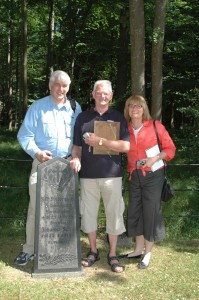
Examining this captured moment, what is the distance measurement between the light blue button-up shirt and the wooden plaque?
13.3 inches

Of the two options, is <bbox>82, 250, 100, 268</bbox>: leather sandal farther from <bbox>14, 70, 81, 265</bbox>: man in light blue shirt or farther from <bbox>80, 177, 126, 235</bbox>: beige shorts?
<bbox>14, 70, 81, 265</bbox>: man in light blue shirt

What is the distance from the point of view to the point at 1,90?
126 ft

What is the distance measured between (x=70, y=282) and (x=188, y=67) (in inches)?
639

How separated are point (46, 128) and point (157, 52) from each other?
365 centimetres

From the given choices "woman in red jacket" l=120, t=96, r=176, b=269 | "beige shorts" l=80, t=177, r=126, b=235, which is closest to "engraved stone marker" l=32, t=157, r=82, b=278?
"beige shorts" l=80, t=177, r=126, b=235

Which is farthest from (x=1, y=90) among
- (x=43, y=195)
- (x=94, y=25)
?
(x=43, y=195)

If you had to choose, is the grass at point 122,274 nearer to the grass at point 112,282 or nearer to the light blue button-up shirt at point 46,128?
the grass at point 112,282

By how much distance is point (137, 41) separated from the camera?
702cm

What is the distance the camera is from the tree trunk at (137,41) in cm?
695

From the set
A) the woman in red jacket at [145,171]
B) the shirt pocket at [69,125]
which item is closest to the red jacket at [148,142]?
the woman in red jacket at [145,171]

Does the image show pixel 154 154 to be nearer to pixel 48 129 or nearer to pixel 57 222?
pixel 48 129

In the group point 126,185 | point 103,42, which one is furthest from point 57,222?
point 103,42

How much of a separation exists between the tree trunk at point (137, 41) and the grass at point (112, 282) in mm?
3045

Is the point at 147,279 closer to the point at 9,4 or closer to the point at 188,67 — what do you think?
the point at 9,4
